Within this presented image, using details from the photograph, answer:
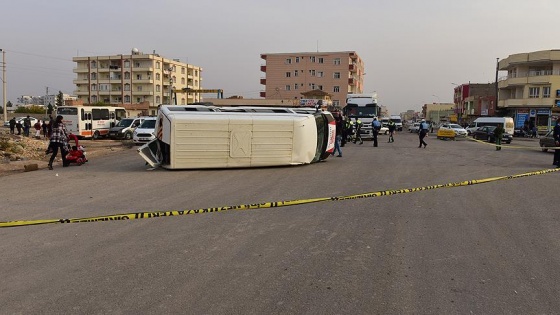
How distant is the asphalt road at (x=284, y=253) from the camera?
155 inches

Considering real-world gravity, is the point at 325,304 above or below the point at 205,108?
below

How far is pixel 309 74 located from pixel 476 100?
3205 centimetres

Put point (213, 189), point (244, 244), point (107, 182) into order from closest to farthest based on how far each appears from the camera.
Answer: point (244, 244)
point (213, 189)
point (107, 182)

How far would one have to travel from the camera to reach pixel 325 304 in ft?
12.7

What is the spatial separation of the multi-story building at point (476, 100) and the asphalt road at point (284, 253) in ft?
227

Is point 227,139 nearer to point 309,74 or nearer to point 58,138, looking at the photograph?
point 58,138

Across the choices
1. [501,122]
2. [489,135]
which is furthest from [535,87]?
[489,135]

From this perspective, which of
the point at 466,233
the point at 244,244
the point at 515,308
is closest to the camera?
the point at 515,308

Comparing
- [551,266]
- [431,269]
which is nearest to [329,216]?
[431,269]

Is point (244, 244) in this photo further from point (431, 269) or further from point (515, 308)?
point (515, 308)

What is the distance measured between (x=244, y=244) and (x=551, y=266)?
3548mm

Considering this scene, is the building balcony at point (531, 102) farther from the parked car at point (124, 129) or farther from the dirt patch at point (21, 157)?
the dirt patch at point (21, 157)

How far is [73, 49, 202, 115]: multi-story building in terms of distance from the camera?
9038 cm

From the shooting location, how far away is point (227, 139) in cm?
1298
